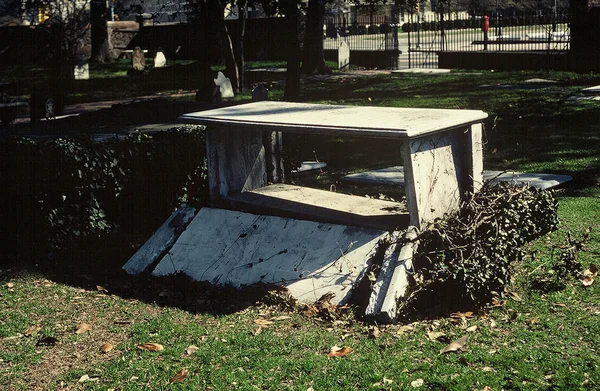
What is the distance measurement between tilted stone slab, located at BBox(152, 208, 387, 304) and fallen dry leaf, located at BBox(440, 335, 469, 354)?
→ 1.09m

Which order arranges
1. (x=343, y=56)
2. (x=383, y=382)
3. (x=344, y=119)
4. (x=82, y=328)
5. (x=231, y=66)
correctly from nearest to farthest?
(x=383, y=382), (x=82, y=328), (x=344, y=119), (x=231, y=66), (x=343, y=56)

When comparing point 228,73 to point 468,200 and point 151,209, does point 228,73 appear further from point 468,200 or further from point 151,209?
point 468,200

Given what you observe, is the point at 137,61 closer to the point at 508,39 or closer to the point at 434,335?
the point at 508,39

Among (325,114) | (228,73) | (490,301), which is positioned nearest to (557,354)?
(490,301)

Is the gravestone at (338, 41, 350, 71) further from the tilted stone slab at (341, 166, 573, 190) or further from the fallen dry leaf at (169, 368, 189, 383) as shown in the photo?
the fallen dry leaf at (169, 368, 189, 383)

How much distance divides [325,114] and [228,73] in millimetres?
15926

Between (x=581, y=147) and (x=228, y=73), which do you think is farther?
(x=228, y=73)

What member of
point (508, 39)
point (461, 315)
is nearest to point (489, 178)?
point (461, 315)

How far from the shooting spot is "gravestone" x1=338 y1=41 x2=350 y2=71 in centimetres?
2834

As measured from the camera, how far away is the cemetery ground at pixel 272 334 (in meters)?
4.86

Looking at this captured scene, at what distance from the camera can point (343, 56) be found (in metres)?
28.5

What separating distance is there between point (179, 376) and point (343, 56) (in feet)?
80.0

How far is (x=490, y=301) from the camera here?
5.89 meters

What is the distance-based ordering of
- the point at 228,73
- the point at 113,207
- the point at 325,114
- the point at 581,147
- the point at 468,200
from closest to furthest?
the point at 468,200 < the point at 325,114 < the point at 113,207 < the point at 581,147 < the point at 228,73
